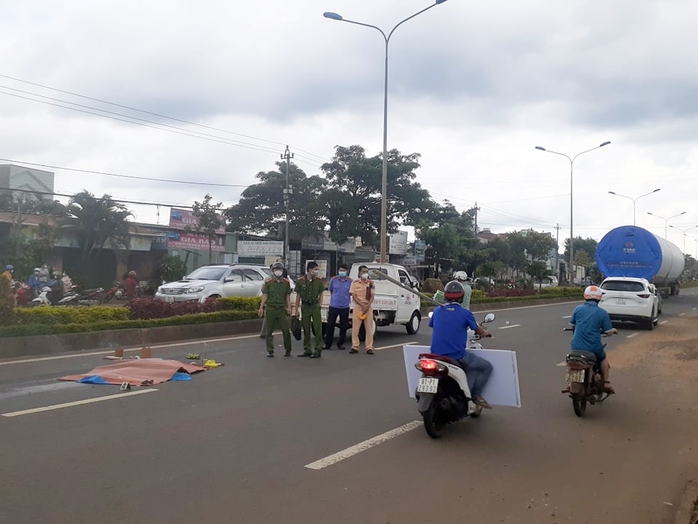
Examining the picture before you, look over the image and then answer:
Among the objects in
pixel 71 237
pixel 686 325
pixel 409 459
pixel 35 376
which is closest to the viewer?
pixel 409 459

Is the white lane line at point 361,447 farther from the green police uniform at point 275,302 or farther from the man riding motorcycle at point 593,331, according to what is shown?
the green police uniform at point 275,302

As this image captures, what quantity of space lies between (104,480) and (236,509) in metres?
1.22

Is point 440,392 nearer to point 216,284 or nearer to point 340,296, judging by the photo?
point 340,296

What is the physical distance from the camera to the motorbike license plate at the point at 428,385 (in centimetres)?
632

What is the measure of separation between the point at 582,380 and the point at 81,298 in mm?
18619

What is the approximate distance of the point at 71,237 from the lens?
30.7 m

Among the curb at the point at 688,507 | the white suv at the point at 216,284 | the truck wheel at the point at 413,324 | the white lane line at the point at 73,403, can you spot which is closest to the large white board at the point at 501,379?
the curb at the point at 688,507

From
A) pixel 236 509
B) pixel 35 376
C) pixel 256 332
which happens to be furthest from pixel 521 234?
pixel 236 509

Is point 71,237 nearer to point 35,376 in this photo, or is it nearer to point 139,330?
point 139,330

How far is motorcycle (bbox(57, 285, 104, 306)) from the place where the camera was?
1997cm

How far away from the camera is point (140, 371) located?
9.62 metres

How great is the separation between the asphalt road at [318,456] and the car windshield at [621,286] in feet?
37.1

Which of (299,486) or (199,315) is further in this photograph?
(199,315)

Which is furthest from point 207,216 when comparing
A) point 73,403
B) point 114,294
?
point 73,403
